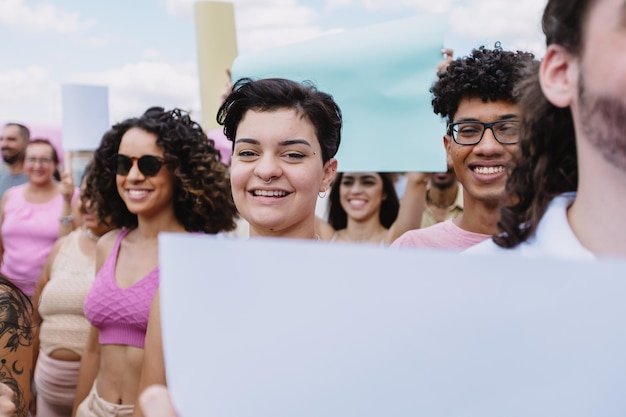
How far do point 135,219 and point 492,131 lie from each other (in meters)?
1.72

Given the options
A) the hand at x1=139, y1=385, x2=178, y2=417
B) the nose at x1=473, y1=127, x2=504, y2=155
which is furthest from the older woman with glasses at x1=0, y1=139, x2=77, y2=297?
the hand at x1=139, y1=385, x2=178, y2=417

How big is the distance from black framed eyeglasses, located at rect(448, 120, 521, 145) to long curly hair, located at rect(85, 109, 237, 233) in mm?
1222

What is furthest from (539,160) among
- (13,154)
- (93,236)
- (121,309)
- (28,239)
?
(13,154)

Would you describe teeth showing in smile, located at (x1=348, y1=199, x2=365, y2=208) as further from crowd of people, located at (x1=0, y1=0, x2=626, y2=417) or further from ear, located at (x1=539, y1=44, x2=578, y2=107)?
ear, located at (x1=539, y1=44, x2=578, y2=107)

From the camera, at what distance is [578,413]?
811mm

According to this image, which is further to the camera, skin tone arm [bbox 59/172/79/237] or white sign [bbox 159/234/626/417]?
skin tone arm [bbox 59/172/79/237]

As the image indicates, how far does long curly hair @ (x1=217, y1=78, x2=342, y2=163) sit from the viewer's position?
1.94 m

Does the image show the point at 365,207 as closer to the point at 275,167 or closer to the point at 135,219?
the point at 135,219

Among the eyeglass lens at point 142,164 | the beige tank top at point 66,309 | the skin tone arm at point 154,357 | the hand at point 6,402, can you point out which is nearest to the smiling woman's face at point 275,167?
the skin tone arm at point 154,357

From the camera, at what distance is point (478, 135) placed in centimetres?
227

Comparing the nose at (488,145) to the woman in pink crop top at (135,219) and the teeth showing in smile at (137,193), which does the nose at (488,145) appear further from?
the teeth showing in smile at (137,193)

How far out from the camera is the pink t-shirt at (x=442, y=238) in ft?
7.61

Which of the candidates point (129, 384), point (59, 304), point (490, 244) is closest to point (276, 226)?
point (490, 244)

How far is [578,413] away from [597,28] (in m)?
0.50
